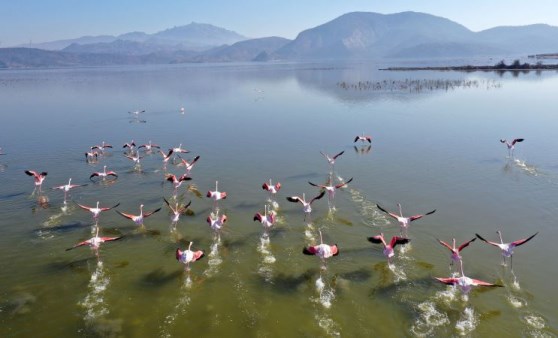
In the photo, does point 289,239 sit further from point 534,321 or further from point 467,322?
point 534,321

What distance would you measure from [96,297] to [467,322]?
1072 centimetres

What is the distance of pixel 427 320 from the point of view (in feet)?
37.6

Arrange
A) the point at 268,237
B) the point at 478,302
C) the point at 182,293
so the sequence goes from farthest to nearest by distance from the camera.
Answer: the point at 268,237
the point at 182,293
the point at 478,302

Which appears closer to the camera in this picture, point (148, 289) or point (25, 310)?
point (25, 310)

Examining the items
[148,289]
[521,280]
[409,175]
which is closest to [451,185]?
[409,175]

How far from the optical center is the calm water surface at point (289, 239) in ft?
38.5

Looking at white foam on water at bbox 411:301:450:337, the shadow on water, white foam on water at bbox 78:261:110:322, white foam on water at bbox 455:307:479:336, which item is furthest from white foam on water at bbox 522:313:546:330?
white foam on water at bbox 78:261:110:322

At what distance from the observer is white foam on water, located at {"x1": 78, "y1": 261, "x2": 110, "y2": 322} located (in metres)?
12.1

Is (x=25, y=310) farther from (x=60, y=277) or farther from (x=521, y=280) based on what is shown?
(x=521, y=280)

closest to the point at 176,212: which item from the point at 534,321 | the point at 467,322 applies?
the point at 467,322

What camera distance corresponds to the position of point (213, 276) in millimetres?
13906

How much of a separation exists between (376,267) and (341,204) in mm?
5755

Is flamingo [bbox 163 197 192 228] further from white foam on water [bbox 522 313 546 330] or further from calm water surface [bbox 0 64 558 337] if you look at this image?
white foam on water [bbox 522 313 546 330]

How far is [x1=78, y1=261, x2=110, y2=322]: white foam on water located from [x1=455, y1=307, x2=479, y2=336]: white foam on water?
973 cm
